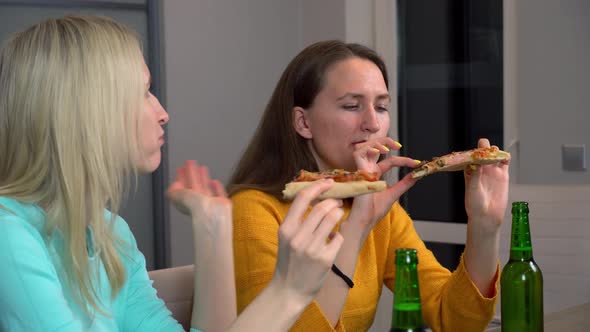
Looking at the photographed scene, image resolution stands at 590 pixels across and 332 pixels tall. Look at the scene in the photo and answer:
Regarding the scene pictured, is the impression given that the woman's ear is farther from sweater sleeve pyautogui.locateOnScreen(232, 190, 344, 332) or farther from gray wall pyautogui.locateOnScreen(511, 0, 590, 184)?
gray wall pyautogui.locateOnScreen(511, 0, 590, 184)

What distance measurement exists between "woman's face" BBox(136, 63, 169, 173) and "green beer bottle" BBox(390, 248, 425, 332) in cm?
53

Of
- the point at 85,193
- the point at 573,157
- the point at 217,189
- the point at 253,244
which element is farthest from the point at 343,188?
the point at 573,157

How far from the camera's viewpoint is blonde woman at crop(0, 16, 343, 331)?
1306mm

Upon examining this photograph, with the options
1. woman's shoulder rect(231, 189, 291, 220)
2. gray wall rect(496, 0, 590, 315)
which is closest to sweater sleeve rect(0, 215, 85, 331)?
woman's shoulder rect(231, 189, 291, 220)

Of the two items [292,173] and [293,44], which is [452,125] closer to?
[293,44]

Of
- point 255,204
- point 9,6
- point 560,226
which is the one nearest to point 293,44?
point 9,6

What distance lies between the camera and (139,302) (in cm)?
168

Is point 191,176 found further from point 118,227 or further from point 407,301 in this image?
point 407,301

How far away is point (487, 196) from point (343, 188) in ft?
1.44

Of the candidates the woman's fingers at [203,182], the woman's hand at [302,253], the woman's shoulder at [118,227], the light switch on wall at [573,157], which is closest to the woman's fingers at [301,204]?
the woman's hand at [302,253]

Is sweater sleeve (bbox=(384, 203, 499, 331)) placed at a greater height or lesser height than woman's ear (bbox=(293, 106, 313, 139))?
lesser

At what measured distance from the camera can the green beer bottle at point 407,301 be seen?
1.16 meters

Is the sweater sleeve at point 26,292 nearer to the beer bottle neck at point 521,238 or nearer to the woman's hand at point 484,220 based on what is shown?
the beer bottle neck at point 521,238

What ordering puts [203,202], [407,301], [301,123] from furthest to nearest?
[301,123]
[203,202]
[407,301]
